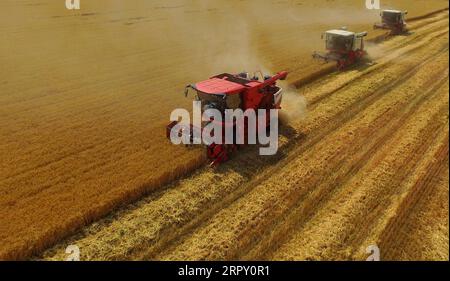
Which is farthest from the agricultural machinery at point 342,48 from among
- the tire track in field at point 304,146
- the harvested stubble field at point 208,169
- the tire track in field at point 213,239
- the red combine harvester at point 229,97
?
the tire track in field at point 213,239

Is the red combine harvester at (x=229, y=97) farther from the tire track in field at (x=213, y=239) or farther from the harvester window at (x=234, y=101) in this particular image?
the tire track in field at (x=213, y=239)

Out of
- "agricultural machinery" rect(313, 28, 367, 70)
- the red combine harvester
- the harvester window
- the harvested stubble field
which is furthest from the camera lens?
"agricultural machinery" rect(313, 28, 367, 70)

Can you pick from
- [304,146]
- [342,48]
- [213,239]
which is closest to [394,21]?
[342,48]

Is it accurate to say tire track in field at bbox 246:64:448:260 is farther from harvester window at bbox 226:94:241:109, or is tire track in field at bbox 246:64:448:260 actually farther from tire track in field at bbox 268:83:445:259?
harvester window at bbox 226:94:241:109

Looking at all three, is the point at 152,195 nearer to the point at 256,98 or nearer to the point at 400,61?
the point at 256,98

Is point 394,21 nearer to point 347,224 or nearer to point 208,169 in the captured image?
point 208,169

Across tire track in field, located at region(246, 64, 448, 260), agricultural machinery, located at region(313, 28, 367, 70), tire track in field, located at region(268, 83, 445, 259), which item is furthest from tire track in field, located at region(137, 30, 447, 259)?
agricultural machinery, located at region(313, 28, 367, 70)

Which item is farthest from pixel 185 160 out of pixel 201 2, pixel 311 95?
pixel 201 2
